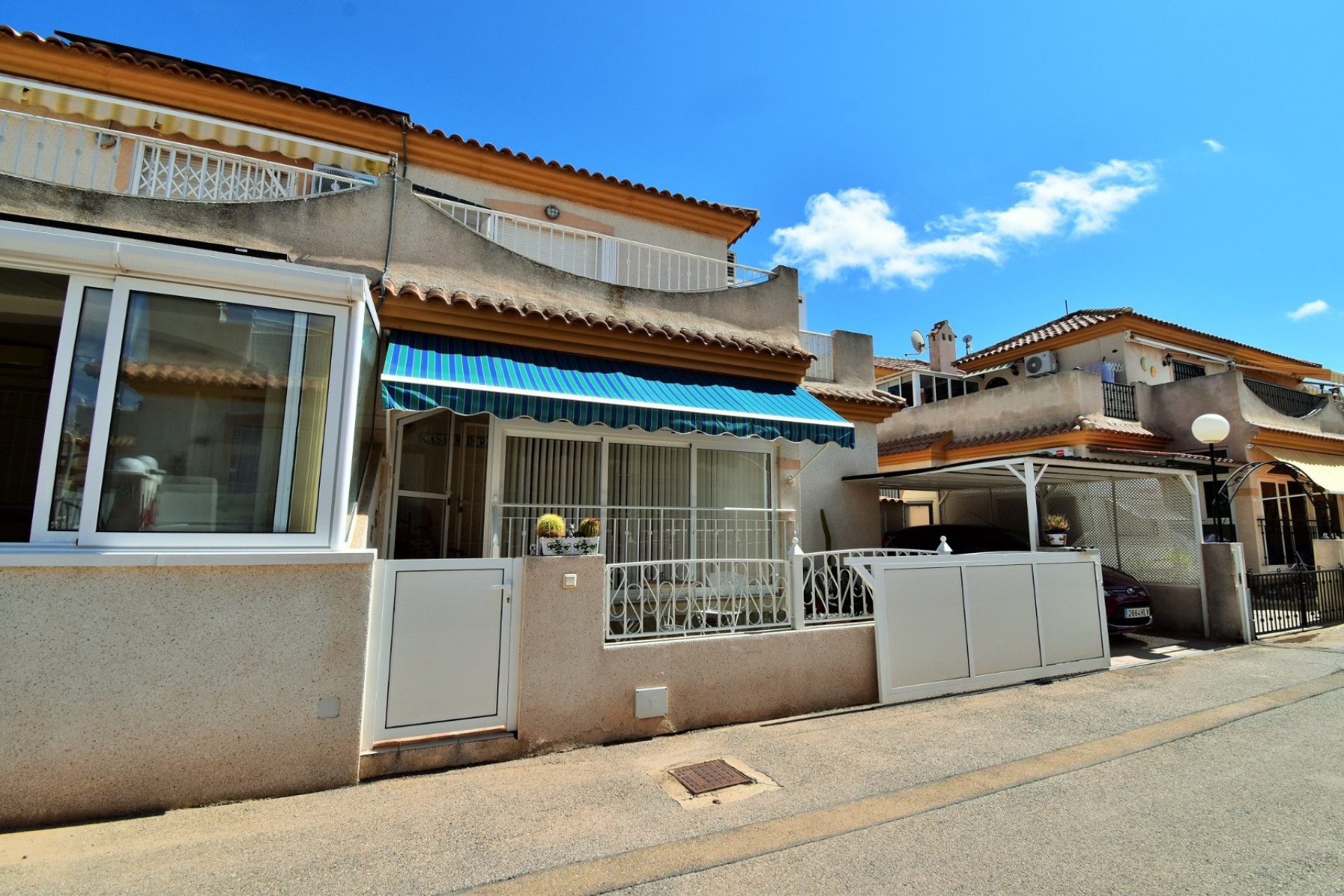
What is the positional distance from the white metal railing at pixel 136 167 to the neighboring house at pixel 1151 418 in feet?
64.6

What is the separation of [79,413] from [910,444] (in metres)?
24.8

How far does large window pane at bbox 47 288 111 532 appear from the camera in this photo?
5871 mm

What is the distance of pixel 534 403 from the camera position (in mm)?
8938

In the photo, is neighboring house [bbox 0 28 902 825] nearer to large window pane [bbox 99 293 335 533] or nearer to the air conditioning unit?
large window pane [bbox 99 293 335 533]

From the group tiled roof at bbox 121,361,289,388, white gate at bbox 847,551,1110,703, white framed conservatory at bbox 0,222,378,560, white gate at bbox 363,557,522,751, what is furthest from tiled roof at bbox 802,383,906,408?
tiled roof at bbox 121,361,289,388

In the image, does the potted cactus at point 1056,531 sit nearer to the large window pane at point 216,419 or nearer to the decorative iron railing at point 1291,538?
the large window pane at point 216,419

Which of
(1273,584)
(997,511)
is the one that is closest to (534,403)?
(997,511)

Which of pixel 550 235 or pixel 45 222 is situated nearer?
pixel 45 222

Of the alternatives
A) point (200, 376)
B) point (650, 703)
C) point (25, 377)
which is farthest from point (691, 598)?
point (25, 377)

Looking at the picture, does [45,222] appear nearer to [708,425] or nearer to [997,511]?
[708,425]

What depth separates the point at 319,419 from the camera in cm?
686

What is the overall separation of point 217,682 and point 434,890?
9.97 feet

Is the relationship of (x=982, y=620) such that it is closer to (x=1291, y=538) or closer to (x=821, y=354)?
(x=821, y=354)

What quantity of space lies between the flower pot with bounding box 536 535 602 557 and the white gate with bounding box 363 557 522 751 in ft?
1.23
